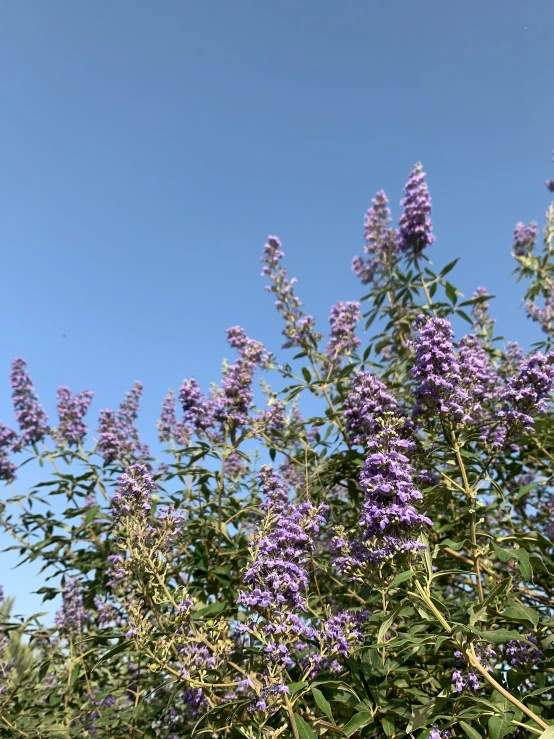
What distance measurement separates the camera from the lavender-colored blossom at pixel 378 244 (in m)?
7.36

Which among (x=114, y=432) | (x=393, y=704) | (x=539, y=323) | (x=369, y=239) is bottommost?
(x=393, y=704)

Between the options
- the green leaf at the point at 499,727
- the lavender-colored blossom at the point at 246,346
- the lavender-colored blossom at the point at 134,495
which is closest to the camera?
the green leaf at the point at 499,727

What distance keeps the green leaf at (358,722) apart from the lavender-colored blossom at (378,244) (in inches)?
221

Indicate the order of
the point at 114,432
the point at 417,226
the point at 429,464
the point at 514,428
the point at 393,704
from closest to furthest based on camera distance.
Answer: the point at 393,704, the point at 514,428, the point at 429,464, the point at 417,226, the point at 114,432

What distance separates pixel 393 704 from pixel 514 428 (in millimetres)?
1842

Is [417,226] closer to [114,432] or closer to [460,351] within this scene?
[460,351]

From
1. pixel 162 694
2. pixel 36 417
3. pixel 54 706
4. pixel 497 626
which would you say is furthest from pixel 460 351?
pixel 36 417

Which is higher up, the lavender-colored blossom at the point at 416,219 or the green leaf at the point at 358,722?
the lavender-colored blossom at the point at 416,219

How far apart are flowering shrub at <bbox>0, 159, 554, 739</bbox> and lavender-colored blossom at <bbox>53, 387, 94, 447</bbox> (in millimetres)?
28

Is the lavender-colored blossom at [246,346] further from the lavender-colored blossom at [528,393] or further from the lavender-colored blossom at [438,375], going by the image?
the lavender-colored blossom at [528,393]

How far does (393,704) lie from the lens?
2789 millimetres

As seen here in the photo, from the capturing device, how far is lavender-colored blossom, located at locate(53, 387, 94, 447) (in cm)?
689

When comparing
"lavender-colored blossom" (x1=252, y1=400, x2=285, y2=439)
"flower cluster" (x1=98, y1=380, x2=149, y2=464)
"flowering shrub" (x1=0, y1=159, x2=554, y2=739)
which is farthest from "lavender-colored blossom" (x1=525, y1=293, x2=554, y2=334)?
"flower cluster" (x1=98, y1=380, x2=149, y2=464)

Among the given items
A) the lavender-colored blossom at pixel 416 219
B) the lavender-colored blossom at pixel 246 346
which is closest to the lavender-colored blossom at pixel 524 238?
the lavender-colored blossom at pixel 416 219
